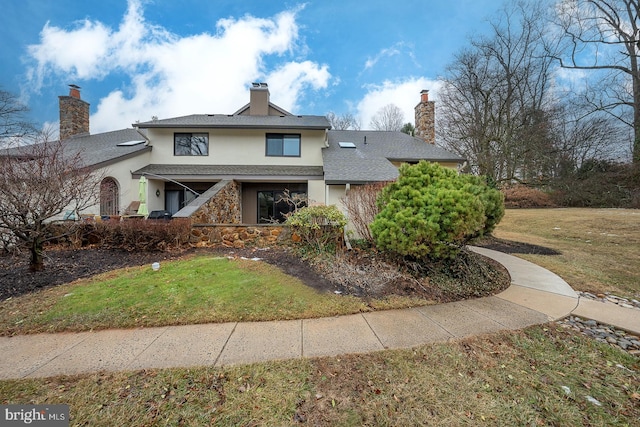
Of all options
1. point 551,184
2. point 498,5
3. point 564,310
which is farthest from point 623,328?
point 498,5

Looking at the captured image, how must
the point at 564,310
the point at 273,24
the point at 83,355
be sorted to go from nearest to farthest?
the point at 83,355 < the point at 564,310 < the point at 273,24

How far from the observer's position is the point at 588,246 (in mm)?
8227

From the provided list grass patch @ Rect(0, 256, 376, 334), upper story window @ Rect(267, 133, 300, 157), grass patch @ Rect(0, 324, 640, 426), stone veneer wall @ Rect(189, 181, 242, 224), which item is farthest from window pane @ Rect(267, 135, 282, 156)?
grass patch @ Rect(0, 324, 640, 426)

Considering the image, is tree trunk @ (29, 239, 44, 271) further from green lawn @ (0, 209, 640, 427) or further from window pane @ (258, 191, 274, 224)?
window pane @ (258, 191, 274, 224)

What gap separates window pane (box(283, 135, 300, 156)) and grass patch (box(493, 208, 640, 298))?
391 inches

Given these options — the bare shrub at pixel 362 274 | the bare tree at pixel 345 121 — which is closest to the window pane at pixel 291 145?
the bare shrub at pixel 362 274

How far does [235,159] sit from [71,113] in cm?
1153

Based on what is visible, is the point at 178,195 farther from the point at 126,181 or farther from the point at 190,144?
the point at 190,144

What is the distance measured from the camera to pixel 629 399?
7.16 ft

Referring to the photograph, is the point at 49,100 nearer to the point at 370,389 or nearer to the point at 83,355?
the point at 83,355

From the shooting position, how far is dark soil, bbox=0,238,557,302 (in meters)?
4.49

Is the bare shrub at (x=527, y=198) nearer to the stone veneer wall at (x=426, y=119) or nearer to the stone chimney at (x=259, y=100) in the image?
the stone veneer wall at (x=426, y=119)

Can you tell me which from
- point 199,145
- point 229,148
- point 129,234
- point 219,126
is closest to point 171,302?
point 129,234

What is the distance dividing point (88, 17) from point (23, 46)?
4181 mm
